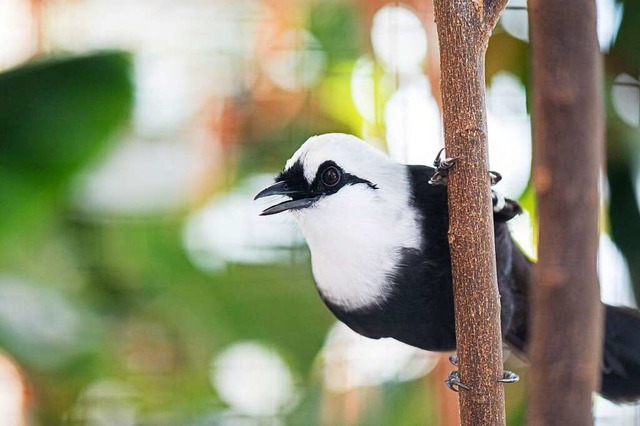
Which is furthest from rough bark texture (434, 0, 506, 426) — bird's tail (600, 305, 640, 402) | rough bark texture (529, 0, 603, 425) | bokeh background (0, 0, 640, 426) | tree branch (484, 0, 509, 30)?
bokeh background (0, 0, 640, 426)

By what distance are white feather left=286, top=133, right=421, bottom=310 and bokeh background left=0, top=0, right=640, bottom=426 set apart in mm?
989

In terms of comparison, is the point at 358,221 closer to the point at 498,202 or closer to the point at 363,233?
the point at 363,233

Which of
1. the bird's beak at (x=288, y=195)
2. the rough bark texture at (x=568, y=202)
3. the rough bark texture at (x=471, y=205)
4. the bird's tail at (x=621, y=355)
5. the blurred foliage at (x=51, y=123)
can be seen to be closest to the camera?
the rough bark texture at (x=568, y=202)

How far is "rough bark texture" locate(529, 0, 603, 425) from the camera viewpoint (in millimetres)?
743

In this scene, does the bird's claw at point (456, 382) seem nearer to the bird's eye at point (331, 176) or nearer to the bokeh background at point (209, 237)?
the bird's eye at point (331, 176)

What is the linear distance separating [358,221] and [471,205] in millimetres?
373

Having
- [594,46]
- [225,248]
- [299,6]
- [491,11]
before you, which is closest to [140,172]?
[225,248]

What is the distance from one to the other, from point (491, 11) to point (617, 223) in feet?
4.30

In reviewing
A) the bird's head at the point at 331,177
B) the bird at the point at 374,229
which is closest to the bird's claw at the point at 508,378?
the bird at the point at 374,229

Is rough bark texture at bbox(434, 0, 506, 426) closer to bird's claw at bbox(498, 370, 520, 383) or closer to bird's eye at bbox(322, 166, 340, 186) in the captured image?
bird's claw at bbox(498, 370, 520, 383)

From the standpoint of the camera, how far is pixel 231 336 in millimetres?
2801

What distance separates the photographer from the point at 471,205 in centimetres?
108

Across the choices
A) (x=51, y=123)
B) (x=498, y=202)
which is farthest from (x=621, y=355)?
(x=51, y=123)

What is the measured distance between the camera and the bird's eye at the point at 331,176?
1.44 m
